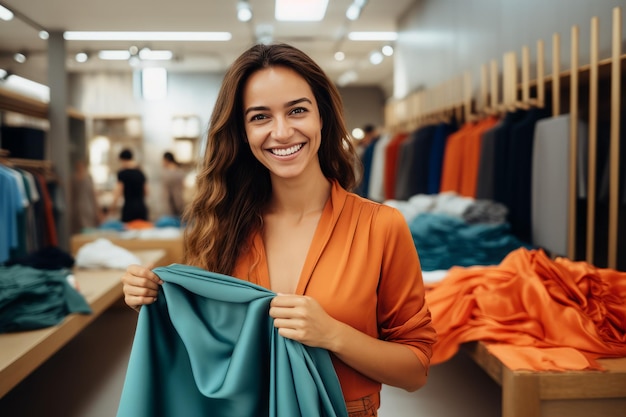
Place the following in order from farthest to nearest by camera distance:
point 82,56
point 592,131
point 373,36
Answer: point 82,56
point 373,36
point 592,131

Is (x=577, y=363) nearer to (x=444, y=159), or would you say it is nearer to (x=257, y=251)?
(x=257, y=251)

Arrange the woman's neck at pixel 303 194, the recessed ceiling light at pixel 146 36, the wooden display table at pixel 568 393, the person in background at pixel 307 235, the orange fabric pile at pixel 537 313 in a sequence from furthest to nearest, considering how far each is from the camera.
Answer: the recessed ceiling light at pixel 146 36 < the orange fabric pile at pixel 537 313 < the wooden display table at pixel 568 393 < the woman's neck at pixel 303 194 < the person in background at pixel 307 235

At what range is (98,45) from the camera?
10.0 m

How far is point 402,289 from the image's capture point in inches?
59.1

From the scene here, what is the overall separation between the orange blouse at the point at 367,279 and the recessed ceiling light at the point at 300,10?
6.60 m

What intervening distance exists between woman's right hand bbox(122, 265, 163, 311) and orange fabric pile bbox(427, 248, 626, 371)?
1.39m

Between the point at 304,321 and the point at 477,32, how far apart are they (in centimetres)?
514

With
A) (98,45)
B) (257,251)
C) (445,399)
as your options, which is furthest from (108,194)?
(257,251)

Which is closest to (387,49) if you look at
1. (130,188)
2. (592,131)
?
(130,188)

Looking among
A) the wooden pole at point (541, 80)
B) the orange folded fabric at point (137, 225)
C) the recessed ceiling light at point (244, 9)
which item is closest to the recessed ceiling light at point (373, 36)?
the recessed ceiling light at point (244, 9)

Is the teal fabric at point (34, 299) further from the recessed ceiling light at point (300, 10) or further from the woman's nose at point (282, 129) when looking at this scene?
the recessed ceiling light at point (300, 10)

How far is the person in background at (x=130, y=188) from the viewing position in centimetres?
801

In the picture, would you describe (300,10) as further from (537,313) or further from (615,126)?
(537,313)

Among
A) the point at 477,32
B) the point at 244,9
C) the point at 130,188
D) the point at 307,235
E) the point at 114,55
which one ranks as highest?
the point at 114,55
